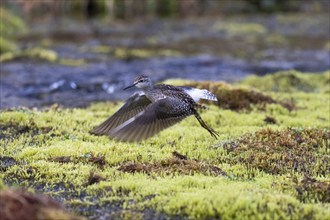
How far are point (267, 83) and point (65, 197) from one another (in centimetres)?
1297

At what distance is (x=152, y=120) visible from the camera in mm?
9695

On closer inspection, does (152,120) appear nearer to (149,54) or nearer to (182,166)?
A: (182,166)

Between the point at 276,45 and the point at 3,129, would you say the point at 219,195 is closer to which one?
the point at 3,129

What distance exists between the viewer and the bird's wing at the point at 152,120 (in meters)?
9.38

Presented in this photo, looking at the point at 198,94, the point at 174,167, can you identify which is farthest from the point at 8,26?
the point at 174,167

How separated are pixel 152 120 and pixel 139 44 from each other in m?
23.1

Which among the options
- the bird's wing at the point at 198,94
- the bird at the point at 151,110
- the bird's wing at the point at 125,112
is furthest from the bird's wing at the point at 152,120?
the bird's wing at the point at 125,112

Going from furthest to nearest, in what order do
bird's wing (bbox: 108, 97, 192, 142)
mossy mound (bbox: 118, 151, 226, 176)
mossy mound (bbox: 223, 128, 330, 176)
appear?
mossy mound (bbox: 223, 128, 330, 176)
mossy mound (bbox: 118, 151, 226, 176)
bird's wing (bbox: 108, 97, 192, 142)

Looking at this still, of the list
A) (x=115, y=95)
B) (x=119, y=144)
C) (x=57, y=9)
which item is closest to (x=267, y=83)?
(x=115, y=95)

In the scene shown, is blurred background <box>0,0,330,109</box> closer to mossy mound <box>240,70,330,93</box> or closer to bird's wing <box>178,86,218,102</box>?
mossy mound <box>240,70,330,93</box>

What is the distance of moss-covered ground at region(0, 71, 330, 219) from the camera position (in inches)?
309

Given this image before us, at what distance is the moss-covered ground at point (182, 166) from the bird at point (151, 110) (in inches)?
22.1

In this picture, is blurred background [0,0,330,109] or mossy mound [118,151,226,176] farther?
blurred background [0,0,330,109]

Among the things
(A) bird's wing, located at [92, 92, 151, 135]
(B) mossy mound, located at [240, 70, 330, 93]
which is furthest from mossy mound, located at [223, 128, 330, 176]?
(B) mossy mound, located at [240, 70, 330, 93]
